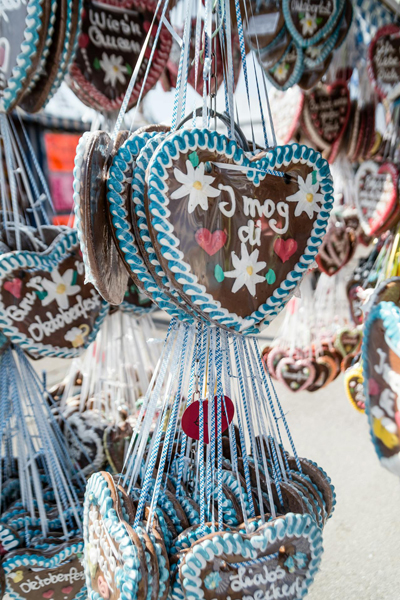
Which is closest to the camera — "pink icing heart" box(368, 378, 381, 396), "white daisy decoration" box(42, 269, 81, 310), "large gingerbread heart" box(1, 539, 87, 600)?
"pink icing heart" box(368, 378, 381, 396)

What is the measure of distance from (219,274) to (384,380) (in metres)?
0.26

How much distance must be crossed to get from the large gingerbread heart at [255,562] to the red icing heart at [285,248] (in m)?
0.33

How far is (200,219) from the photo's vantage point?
605 millimetres

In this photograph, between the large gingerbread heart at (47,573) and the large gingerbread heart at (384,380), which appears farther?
the large gingerbread heart at (47,573)

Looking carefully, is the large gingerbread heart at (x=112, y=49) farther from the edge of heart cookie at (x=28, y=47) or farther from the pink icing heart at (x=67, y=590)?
the pink icing heart at (x=67, y=590)

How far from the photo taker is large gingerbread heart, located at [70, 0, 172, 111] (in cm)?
113

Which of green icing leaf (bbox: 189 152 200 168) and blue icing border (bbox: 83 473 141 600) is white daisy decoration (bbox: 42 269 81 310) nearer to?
blue icing border (bbox: 83 473 141 600)

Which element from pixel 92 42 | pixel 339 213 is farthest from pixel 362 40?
pixel 92 42

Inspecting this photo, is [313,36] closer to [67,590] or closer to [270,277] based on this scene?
[270,277]

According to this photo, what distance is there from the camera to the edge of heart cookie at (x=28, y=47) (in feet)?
2.94

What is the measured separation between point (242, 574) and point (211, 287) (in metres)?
0.34

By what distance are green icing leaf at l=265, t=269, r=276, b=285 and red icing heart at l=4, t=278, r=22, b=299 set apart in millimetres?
533

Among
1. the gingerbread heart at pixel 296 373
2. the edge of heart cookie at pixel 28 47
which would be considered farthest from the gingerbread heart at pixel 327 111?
the edge of heart cookie at pixel 28 47

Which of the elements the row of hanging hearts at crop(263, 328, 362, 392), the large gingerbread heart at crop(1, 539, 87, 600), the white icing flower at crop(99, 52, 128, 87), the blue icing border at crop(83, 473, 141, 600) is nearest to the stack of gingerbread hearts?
the white icing flower at crop(99, 52, 128, 87)
